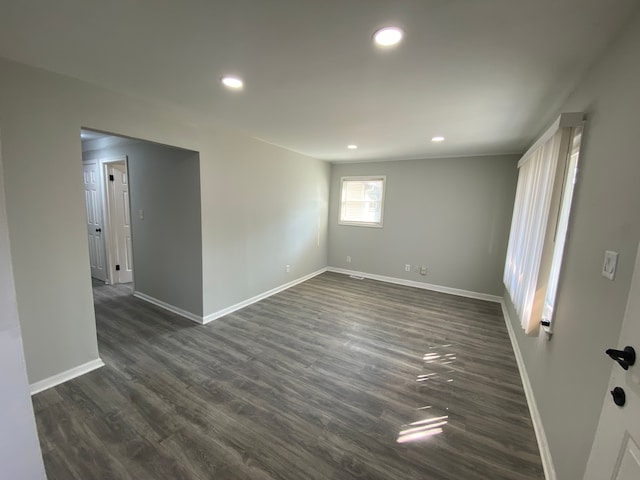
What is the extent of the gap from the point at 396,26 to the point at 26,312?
3087 millimetres

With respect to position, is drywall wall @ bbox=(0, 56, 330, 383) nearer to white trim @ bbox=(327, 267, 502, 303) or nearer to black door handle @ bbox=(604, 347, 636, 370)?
white trim @ bbox=(327, 267, 502, 303)

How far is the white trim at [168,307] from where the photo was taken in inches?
128

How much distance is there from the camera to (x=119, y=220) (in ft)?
14.4

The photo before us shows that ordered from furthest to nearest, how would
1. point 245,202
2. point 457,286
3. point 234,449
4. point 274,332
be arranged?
point 457,286, point 245,202, point 274,332, point 234,449

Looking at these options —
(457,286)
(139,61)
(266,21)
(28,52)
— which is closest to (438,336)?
(457,286)

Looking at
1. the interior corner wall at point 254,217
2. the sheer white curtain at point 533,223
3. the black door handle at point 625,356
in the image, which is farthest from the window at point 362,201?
the black door handle at point 625,356

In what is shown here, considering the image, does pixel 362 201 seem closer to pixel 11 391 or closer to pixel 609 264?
pixel 609 264

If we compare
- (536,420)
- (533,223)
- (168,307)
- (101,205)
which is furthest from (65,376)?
(533,223)

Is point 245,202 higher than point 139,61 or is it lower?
lower

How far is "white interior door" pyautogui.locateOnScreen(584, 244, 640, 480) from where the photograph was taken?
80 centimetres

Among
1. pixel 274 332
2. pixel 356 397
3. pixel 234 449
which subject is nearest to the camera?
pixel 234 449

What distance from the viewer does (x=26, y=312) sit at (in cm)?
193

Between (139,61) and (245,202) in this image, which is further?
(245,202)

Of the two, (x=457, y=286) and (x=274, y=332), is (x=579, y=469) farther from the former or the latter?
(x=457, y=286)
